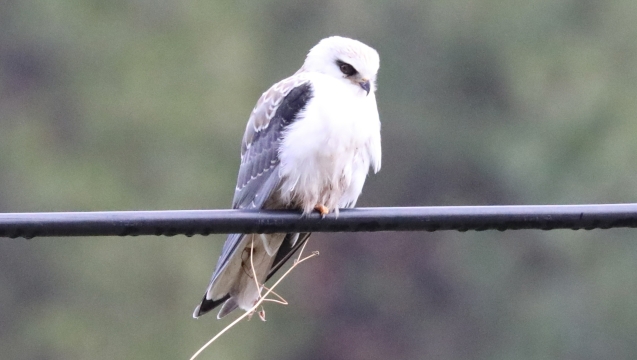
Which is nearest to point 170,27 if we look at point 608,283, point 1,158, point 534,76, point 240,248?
point 1,158

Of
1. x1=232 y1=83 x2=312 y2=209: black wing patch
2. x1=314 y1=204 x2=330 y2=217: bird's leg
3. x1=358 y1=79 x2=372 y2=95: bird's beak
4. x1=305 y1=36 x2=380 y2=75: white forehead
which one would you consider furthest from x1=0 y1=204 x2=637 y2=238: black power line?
x1=305 y1=36 x2=380 y2=75: white forehead

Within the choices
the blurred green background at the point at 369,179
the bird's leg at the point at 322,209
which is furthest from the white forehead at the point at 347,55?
the blurred green background at the point at 369,179

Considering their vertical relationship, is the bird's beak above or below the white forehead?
below

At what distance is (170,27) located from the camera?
19.7 meters

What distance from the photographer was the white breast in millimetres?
4715

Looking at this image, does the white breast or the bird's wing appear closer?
the white breast

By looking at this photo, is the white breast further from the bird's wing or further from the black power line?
the black power line

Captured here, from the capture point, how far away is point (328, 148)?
15.4 ft

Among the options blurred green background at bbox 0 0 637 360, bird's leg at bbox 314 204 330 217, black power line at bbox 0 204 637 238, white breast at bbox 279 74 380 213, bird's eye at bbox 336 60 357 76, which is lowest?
blurred green background at bbox 0 0 637 360

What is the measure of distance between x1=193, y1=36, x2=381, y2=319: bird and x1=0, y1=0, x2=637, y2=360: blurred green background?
35.6ft

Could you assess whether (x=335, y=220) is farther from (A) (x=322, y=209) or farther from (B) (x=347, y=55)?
(B) (x=347, y=55)

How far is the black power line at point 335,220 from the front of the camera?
3.37m

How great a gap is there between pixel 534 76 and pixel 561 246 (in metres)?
3.05

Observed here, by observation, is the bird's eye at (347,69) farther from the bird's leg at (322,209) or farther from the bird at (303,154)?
the bird's leg at (322,209)
